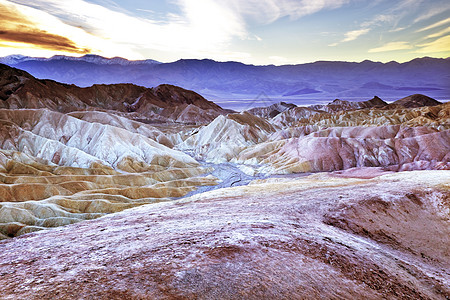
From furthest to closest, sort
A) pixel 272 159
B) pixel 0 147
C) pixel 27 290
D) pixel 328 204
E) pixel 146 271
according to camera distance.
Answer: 1. pixel 272 159
2. pixel 0 147
3. pixel 328 204
4. pixel 146 271
5. pixel 27 290

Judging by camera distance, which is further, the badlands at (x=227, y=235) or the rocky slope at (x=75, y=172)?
the rocky slope at (x=75, y=172)

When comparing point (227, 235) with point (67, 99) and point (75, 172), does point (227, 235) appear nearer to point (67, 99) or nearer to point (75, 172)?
point (75, 172)

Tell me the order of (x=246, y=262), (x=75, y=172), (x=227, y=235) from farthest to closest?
1. (x=75, y=172)
2. (x=227, y=235)
3. (x=246, y=262)

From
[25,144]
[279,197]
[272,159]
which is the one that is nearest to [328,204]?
[279,197]

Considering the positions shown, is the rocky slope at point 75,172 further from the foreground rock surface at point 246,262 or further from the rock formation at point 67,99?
the rock formation at point 67,99

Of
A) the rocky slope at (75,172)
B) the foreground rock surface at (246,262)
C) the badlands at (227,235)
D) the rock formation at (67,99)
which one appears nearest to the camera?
the foreground rock surface at (246,262)

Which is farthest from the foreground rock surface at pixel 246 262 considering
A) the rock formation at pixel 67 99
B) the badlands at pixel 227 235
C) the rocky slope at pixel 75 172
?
the rock formation at pixel 67 99

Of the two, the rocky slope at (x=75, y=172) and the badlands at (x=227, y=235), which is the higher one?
the badlands at (x=227, y=235)

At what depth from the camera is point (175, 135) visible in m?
116

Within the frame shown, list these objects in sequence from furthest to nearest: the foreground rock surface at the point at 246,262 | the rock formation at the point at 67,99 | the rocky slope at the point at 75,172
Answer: the rock formation at the point at 67,99 → the rocky slope at the point at 75,172 → the foreground rock surface at the point at 246,262

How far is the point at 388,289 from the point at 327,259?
1.99 m

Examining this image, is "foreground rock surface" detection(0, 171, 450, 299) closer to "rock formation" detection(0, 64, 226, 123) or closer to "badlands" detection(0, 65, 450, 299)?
"badlands" detection(0, 65, 450, 299)

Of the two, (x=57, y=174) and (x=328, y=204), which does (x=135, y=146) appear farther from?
(x=328, y=204)

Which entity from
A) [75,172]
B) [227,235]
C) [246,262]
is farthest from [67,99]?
[246,262]
